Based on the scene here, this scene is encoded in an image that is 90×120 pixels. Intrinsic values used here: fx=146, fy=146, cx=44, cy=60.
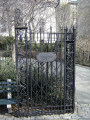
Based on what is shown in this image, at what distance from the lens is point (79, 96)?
520cm

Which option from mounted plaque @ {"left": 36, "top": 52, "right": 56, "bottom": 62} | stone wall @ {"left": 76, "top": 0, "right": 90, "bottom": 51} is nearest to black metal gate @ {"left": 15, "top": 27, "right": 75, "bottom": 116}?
mounted plaque @ {"left": 36, "top": 52, "right": 56, "bottom": 62}

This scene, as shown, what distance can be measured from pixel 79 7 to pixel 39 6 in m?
12.5

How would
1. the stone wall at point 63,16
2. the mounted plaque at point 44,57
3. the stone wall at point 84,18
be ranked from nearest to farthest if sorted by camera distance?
the mounted plaque at point 44,57 → the stone wall at point 63,16 → the stone wall at point 84,18

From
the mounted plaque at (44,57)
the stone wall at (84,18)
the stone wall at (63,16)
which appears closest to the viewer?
the mounted plaque at (44,57)

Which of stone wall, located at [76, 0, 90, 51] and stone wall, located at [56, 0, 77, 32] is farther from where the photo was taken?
stone wall, located at [76, 0, 90, 51]

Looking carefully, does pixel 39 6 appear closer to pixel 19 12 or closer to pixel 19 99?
pixel 19 12

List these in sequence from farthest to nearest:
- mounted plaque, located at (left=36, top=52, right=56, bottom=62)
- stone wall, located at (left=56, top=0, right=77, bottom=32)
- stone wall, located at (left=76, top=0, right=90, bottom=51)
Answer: stone wall, located at (left=76, top=0, right=90, bottom=51)
stone wall, located at (left=56, top=0, right=77, bottom=32)
mounted plaque, located at (left=36, top=52, right=56, bottom=62)

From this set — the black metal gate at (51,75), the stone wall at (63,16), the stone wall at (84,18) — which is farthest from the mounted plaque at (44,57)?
the stone wall at (84,18)

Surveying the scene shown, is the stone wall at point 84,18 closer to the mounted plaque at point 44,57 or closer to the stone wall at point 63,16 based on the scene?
the stone wall at point 63,16

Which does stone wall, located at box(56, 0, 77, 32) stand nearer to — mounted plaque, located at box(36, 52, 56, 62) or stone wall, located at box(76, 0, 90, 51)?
stone wall, located at box(76, 0, 90, 51)

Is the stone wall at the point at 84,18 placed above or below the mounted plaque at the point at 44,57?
above

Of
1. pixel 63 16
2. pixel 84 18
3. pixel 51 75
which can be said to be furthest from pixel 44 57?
pixel 84 18

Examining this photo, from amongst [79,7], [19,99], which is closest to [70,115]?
[19,99]

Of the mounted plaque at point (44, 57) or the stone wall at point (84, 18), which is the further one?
the stone wall at point (84, 18)
